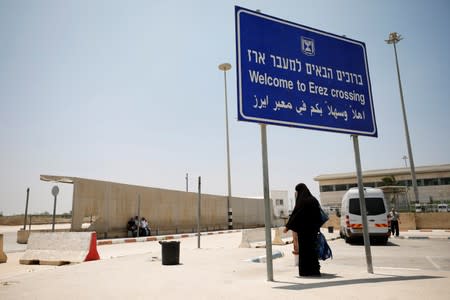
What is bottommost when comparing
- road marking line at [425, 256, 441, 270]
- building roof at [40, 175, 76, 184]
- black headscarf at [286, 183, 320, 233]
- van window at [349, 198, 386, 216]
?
road marking line at [425, 256, 441, 270]

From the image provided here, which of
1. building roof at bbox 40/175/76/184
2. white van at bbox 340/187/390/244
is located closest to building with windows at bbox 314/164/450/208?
white van at bbox 340/187/390/244

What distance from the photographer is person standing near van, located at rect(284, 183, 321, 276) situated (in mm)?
6535

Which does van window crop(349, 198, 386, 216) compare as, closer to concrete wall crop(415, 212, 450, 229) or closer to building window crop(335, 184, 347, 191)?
concrete wall crop(415, 212, 450, 229)

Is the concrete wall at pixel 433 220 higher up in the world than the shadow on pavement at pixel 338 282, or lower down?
higher up

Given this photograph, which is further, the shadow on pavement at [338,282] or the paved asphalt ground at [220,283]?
the shadow on pavement at [338,282]

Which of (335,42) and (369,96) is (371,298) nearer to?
(369,96)

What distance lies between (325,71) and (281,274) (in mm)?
4734

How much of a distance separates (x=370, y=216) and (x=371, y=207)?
1.57 ft

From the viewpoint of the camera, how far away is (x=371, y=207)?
15297 millimetres

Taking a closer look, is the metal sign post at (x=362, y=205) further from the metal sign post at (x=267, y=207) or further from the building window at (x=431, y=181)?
the building window at (x=431, y=181)

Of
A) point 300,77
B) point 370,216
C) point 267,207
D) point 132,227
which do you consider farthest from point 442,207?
point 267,207

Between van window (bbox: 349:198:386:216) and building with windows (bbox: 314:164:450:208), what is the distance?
108 ft

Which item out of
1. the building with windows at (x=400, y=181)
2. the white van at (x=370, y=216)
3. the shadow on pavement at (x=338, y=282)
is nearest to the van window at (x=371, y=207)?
the white van at (x=370, y=216)

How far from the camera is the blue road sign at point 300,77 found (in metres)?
6.80
